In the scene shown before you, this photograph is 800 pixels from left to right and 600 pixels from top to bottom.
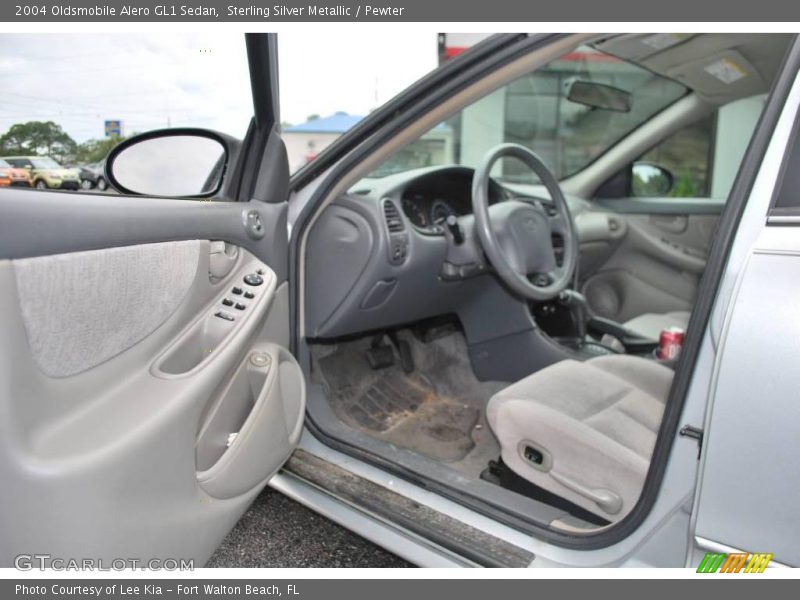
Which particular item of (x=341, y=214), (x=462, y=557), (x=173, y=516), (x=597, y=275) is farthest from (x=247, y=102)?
(x=597, y=275)

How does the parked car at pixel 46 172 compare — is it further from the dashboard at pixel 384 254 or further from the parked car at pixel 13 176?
the dashboard at pixel 384 254

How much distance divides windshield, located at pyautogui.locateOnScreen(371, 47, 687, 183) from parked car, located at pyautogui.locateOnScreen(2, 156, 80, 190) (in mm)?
1156

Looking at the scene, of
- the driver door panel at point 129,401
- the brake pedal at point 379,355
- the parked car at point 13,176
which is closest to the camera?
the driver door panel at point 129,401

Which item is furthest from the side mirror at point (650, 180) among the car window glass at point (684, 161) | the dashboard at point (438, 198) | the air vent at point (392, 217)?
the air vent at point (392, 217)

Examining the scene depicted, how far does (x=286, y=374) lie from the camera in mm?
1624

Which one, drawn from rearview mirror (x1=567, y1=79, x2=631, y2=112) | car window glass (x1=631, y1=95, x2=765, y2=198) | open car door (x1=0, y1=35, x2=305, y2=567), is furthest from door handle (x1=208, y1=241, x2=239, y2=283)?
car window glass (x1=631, y1=95, x2=765, y2=198)

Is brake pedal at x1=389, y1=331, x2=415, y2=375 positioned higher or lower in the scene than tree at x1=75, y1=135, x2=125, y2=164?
lower

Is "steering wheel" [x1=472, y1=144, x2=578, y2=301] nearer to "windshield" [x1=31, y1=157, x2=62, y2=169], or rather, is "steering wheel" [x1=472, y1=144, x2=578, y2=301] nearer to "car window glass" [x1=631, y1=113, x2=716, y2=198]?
"windshield" [x1=31, y1=157, x2=62, y2=169]

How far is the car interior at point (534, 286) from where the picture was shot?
1574 millimetres

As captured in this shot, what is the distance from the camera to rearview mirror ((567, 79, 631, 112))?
3.02m

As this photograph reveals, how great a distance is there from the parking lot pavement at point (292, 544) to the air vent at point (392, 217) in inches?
37.5

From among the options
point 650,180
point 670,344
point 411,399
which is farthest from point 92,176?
point 650,180

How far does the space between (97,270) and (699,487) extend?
110 centimetres

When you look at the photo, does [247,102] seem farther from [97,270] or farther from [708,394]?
[708,394]
